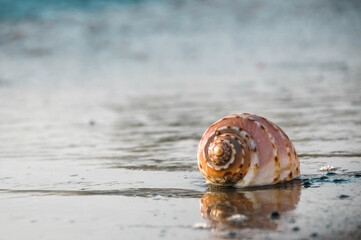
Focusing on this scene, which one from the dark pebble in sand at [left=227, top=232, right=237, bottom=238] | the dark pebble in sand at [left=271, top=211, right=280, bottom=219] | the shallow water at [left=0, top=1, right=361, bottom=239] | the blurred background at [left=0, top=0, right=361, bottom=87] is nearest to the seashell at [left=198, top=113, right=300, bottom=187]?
the shallow water at [left=0, top=1, right=361, bottom=239]

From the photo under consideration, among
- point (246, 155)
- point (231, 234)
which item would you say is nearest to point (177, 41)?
point (246, 155)

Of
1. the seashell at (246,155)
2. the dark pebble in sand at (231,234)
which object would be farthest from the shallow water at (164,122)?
the seashell at (246,155)

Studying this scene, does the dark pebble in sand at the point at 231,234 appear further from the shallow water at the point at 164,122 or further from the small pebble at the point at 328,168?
the small pebble at the point at 328,168

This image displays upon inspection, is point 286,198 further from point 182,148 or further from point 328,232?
point 182,148

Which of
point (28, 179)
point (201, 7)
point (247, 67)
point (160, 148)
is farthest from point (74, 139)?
point (201, 7)

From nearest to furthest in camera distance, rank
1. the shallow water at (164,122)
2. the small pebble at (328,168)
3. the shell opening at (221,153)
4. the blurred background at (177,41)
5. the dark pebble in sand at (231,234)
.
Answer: the dark pebble in sand at (231,234)
the shallow water at (164,122)
the shell opening at (221,153)
the small pebble at (328,168)
the blurred background at (177,41)

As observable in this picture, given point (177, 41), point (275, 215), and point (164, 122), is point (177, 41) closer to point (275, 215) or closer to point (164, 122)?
point (164, 122)
